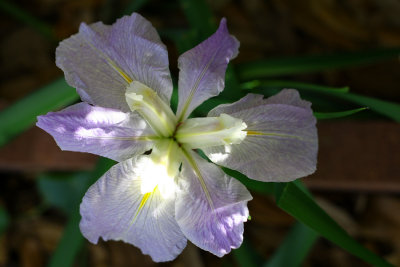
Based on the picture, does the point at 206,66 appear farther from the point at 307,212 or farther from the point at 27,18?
the point at 27,18

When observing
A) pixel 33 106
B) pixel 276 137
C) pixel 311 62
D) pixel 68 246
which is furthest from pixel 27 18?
pixel 276 137

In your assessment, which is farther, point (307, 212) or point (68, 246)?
point (68, 246)

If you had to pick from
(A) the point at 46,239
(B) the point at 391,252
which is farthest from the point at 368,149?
(A) the point at 46,239

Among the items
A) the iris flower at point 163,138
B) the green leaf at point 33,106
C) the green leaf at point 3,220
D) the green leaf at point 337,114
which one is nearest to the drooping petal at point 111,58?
the iris flower at point 163,138

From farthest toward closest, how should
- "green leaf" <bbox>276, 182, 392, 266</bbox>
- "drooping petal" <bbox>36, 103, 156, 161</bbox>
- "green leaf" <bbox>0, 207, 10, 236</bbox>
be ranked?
"green leaf" <bbox>0, 207, 10, 236</bbox>
"green leaf" <bbox>276, 182, 392, 266</bbox>
"drooping petal" <bbox>36, 103, 156, 161</bbox>

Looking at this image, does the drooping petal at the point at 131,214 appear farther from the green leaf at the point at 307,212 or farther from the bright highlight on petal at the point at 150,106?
the green leaf at the point at 307,212

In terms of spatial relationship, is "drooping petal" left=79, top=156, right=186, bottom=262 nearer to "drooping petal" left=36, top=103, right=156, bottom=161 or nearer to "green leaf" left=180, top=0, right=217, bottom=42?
"drooping petal" left=36, top=103, right=156, bottom=161

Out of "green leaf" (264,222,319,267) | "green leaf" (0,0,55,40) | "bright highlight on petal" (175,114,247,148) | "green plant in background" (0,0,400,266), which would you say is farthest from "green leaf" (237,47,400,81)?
"green leaf" (0,0,55,40)
